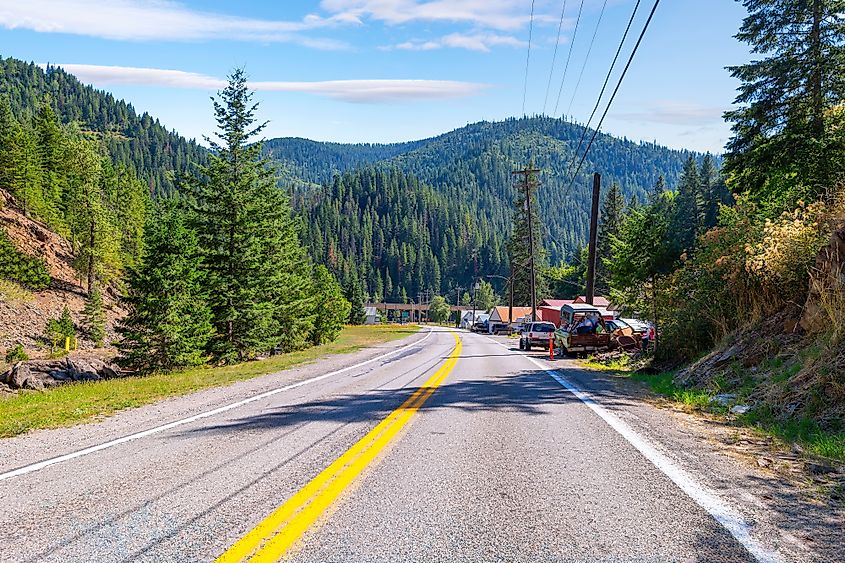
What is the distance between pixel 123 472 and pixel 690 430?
6871mm

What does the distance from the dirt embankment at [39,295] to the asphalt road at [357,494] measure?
36.3 meters

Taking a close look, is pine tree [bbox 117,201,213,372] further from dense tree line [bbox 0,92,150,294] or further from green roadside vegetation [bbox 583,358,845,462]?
dense tree line [bbox 0,92,150,294]

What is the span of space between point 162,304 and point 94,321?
31677 millimetres

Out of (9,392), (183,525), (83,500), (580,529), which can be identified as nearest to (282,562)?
(183,525)

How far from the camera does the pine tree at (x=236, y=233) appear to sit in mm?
25891

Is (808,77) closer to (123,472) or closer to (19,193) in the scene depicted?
(123,472)

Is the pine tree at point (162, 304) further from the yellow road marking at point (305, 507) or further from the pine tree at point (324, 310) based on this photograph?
the pine tree at point (324, 310)

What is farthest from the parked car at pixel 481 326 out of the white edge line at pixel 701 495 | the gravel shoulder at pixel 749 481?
the white edge line at pixel 701 495

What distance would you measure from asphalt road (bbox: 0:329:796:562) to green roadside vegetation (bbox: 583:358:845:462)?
2.09 meters

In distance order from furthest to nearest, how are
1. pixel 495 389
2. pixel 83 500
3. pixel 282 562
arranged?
pixel 495 389 → pixel 83 500 → pixel 282 562

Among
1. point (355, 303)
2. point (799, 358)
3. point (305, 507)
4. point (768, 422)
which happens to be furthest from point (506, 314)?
point (305, 507)

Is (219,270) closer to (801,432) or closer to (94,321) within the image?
(801,432)

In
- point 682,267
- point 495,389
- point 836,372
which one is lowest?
point 495,389

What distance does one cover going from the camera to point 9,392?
17250 mm
